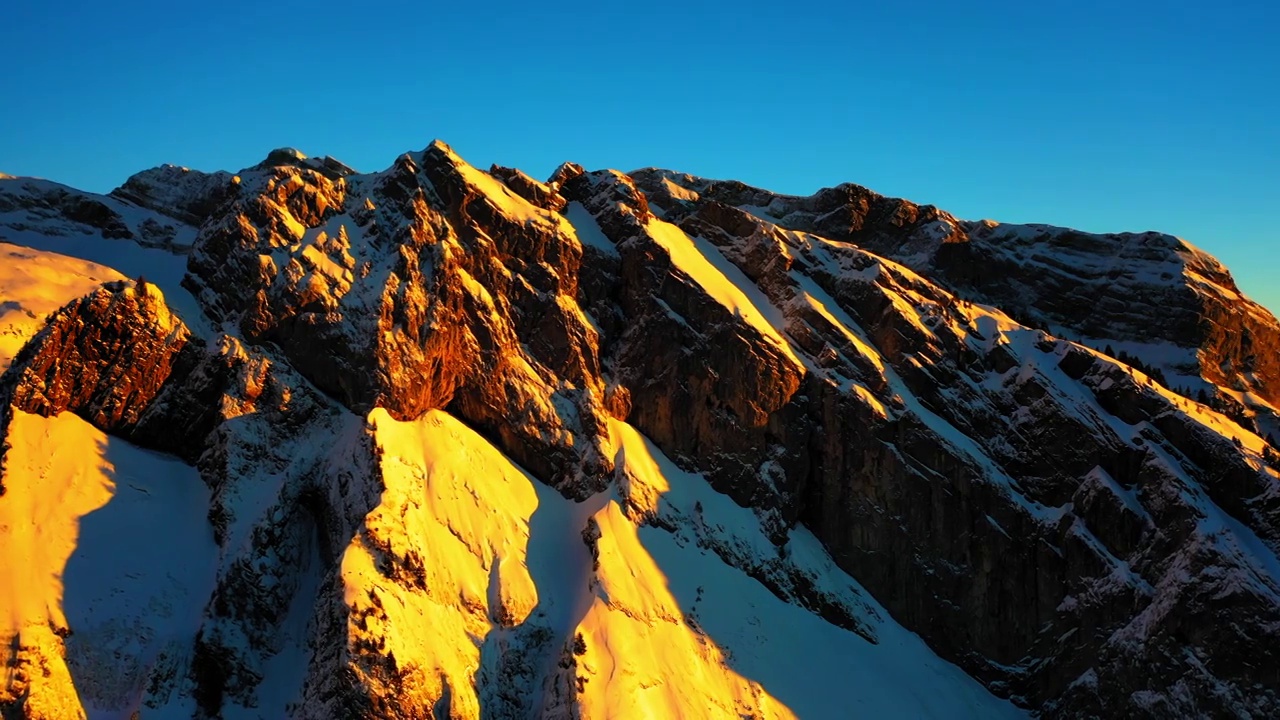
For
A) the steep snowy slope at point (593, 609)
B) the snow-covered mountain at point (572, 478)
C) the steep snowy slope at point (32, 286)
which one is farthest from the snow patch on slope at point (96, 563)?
the steep snowy slope at point (32, 286)

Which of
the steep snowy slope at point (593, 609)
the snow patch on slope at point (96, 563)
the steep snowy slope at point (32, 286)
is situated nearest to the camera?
the snow patch on slope at point (96, 563)

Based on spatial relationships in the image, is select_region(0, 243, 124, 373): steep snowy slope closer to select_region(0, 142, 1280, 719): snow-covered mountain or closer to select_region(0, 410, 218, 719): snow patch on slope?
select_region(0, 142, 1280, 719): snow-covered mountain

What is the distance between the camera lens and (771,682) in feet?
238

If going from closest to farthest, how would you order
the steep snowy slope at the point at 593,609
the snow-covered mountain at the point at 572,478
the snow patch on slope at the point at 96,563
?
the snow patch on slope at the point at 96,563, the steep snowy slope at the point at 593,609, the snow-covered mountain at the point at 572,478

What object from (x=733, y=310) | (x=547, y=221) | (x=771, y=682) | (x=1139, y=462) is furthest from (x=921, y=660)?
(x=547, y=221)

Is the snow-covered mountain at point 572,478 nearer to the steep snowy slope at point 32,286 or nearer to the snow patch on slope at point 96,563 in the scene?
the snow patch on slope at point 96,563

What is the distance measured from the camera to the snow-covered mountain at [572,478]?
6494 centimetres

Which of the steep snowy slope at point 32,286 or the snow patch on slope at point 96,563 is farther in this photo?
the steep snowy slope at point 32,286

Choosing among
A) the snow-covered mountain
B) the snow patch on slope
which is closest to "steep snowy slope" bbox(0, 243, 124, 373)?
the snow-covered mountain

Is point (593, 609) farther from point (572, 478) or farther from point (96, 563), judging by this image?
point (96, 563)

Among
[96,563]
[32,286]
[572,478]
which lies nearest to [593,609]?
[572,478]

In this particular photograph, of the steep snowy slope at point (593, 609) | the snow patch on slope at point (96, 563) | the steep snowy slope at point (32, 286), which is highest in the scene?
the steep snowy slope at point (32, 286)

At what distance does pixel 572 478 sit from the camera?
264 ft

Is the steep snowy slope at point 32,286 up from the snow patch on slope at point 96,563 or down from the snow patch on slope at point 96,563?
up
